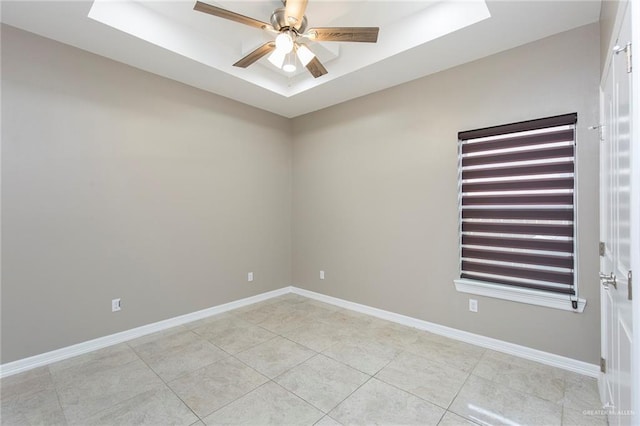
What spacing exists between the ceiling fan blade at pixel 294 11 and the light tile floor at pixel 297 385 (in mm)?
2790

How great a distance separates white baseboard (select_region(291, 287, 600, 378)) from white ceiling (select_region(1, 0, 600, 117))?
2846 mm

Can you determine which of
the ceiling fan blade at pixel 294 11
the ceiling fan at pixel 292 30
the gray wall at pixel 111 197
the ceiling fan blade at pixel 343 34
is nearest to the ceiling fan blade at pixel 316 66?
the ceiling fan at pixel 292 30

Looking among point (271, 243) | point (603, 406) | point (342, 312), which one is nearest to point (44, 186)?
point (271, 243)

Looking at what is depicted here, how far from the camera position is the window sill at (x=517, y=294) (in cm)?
246

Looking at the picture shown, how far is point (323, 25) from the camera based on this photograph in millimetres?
2869

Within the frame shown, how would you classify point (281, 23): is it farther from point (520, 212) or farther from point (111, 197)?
point (520, 212)

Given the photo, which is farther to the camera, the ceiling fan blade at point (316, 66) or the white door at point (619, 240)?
the ceiling fan blade at point (316, 66)

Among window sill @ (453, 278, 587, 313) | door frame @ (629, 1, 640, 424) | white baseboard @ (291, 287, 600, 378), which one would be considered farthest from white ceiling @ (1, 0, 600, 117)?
white baseboard @ (291, 287, 600, 378)

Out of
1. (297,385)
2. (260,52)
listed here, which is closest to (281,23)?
(260,52)

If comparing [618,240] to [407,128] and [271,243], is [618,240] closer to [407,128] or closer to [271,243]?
[407,128]

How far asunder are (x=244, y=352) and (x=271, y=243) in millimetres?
1957

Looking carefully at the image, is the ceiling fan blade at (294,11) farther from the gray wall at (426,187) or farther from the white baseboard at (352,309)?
the white baseboard at (352,309)

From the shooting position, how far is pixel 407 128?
136 inches

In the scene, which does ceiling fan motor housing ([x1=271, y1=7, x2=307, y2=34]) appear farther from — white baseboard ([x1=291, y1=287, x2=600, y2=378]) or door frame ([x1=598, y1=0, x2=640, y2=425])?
white baseboard ([x1=291, y1=287, x2=600, y2=378])
